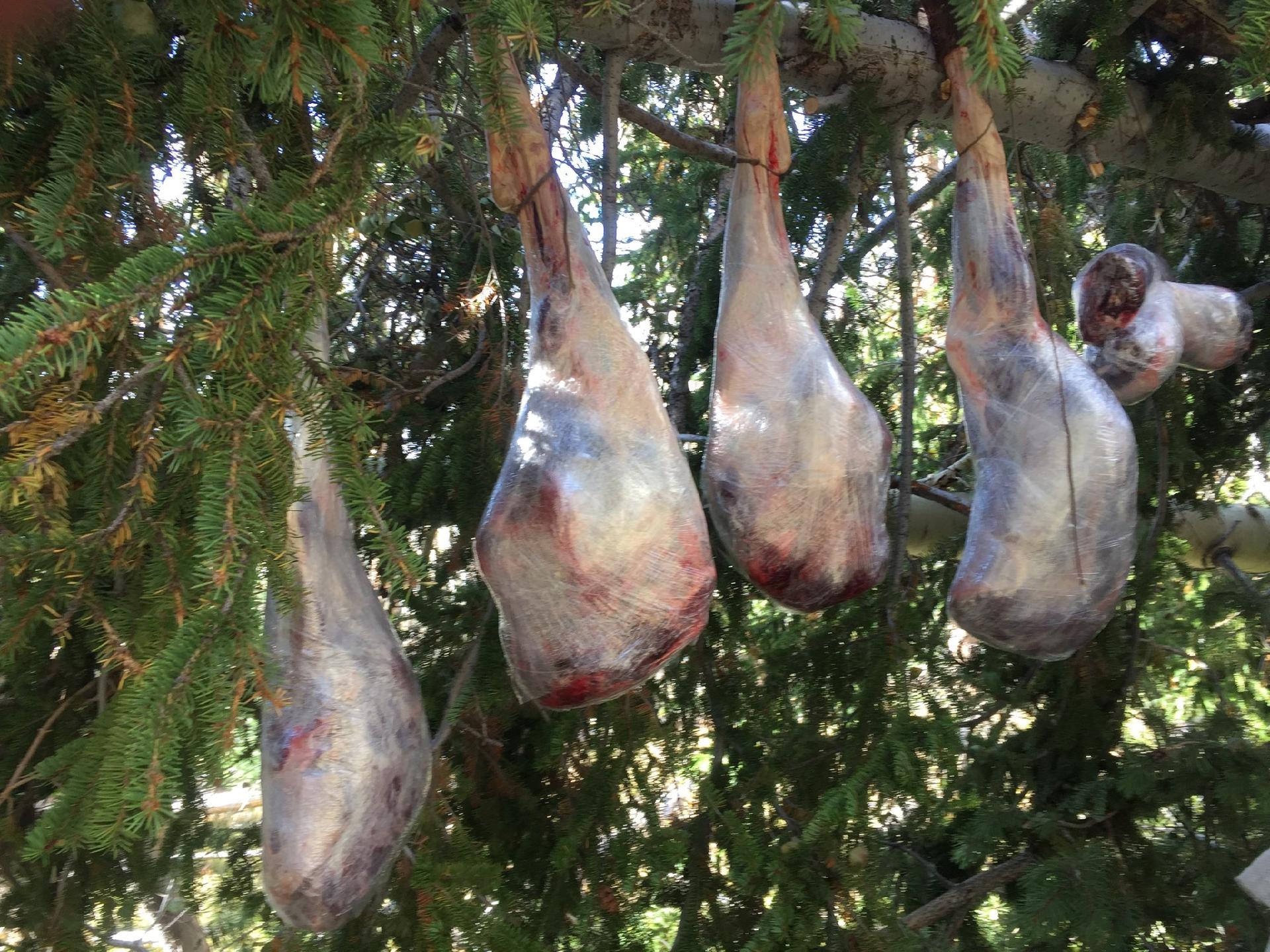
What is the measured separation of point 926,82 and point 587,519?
1.49 m

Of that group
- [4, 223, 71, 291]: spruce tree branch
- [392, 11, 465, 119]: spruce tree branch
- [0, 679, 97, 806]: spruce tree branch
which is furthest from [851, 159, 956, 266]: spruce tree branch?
[0, 679, 97, 806]: spruce tree branch

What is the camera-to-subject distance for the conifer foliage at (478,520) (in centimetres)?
122

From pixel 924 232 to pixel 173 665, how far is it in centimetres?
366

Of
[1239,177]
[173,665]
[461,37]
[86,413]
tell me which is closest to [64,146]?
[86,413]

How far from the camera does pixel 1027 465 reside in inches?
70.8

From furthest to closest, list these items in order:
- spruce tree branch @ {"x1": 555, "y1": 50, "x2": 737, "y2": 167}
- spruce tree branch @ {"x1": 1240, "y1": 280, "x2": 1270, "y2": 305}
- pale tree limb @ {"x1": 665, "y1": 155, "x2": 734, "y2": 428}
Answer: spruce tree branch @ {"x1": 1240, "y1": 280, "x2": 1270, "y2": 305}, pale tree limb @ {"x1": 665, "y1": 155, "x2": 734, "y2": 428}, spruce tree branch @ {"x1": 555, "y1": 50, "x2": 737, "y2": 167}

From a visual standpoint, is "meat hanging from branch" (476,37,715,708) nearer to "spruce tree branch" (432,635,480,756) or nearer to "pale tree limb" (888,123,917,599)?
"spruce tree branch" (432,635,480,756)

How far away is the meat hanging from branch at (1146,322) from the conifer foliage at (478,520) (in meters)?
0.11

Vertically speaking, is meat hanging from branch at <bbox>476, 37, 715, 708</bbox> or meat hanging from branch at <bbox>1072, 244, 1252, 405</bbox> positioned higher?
meat hanging from branch at <bbox>1072, 244, 1252, 405</bbox>

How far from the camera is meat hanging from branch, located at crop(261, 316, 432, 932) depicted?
4.59 feet

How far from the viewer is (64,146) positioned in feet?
4.41

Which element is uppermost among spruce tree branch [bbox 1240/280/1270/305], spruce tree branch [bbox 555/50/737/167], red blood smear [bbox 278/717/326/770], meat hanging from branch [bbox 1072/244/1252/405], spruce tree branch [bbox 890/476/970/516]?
spruce tree branch [bbox 555/50/737/167]

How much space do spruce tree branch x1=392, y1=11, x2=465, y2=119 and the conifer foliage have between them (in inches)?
0.4

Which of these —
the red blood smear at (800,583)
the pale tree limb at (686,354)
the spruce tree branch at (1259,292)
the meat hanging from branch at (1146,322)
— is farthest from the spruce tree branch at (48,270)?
the spruce tree branch at (1259,292)
